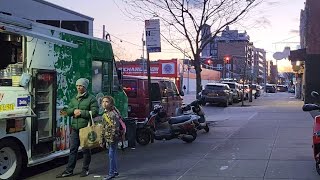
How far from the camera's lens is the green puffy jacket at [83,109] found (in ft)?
27.7

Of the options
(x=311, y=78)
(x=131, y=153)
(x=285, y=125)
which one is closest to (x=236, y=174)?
(x=131, y=153)

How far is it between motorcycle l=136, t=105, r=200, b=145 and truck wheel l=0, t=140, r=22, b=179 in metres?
5.00

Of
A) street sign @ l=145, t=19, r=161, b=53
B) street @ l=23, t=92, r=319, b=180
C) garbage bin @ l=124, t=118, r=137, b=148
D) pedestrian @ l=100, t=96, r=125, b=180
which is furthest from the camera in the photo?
street sign @ l=145, t=19, r=161, b=53

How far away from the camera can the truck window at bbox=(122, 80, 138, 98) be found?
1650 centimetres

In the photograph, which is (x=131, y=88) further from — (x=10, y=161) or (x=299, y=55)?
(x=299, y=55)

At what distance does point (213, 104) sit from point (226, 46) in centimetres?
10463

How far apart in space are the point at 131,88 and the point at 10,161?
28.5ft

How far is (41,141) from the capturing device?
29.0 ft

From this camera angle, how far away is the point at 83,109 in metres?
8.46

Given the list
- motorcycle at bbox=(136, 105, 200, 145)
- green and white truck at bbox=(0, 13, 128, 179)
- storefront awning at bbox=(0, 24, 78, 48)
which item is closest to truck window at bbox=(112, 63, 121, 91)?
motorcycle at bbox=(136, 105, 200, 145)

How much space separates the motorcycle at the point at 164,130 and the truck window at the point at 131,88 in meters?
3.18

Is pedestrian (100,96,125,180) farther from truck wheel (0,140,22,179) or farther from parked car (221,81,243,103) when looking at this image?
parked car (221,81,243,103)

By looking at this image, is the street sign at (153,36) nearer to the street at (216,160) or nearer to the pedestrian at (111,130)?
the street at (216,160)

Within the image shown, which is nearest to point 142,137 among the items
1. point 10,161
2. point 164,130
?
point 164,130
